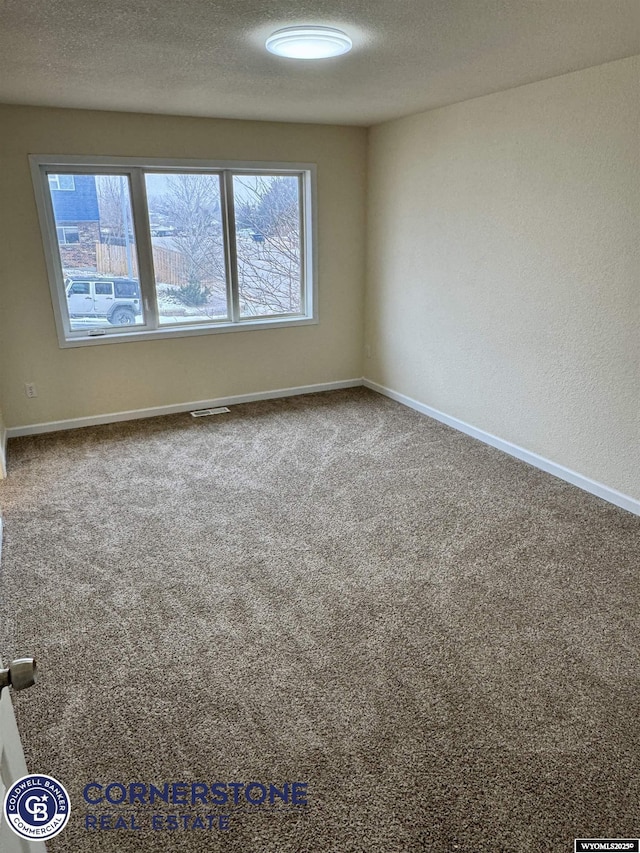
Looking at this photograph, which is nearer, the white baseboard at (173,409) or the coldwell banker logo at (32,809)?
the coldwell banker logo at (32,809)

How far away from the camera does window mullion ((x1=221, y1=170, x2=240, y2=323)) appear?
479 centimetres

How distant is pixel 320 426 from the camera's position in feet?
15.2

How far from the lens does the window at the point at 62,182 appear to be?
423 centimetres

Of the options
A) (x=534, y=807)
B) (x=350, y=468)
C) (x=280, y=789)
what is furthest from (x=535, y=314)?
(x=280, y=789)

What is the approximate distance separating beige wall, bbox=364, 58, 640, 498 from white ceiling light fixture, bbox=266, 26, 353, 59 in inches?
57.5

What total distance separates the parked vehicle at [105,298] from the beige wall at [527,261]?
7.20ft

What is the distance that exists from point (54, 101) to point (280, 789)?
410 centimetres

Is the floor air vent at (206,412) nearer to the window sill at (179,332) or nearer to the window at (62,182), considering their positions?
the window sill at (179,332)

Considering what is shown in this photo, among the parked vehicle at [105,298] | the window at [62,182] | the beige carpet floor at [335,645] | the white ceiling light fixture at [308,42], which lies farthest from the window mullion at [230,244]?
the white ceiling light fixture at [308,42]

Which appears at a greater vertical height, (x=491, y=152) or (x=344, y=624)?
(x=491, y=152)

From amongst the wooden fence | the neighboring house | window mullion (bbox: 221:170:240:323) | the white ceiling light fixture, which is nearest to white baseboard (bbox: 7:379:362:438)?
window mullion (bbox: 221:170:240:323)

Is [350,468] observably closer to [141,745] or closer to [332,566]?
[332,566]

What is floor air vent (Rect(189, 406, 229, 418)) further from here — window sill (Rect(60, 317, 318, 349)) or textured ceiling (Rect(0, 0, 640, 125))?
textured ceiling (Rect(0, 0, 640, 125))

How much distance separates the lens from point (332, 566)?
2793mm
